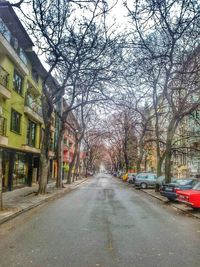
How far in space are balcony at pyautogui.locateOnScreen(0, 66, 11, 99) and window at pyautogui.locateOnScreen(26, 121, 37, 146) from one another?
26.7 ft

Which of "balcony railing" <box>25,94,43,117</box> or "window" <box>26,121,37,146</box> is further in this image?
"window" <box>26,121,37,146</box>

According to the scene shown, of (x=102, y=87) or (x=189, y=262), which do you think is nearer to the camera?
(x=189, y=262)

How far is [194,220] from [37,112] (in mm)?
21576

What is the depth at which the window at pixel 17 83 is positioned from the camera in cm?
2456

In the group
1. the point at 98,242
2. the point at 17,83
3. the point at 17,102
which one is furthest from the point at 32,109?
the point at 98,242

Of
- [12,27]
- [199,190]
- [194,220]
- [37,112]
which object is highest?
[12,27]

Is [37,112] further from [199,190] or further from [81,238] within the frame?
[81,238]

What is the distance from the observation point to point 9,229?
9625 mm

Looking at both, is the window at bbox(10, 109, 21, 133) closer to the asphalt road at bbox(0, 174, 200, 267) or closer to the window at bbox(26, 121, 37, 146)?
the window at bbox(26, 121, 37, 146)

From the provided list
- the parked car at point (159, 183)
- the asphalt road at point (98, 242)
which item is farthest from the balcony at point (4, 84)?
the parked car at point (159, 183)

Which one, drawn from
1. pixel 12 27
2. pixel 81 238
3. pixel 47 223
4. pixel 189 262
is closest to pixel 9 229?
pixel 47 223

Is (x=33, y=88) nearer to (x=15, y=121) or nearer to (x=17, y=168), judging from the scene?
(x=15, y=121)

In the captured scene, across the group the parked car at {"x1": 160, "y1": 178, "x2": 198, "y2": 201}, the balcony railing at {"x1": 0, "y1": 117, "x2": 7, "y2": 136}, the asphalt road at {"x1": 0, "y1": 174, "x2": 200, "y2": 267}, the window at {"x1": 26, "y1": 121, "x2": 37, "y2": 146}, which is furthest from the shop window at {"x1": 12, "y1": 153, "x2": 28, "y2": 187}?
the asphalt road at {"x1": 0, "y1": 174, "x2": 200, "y2": 267}

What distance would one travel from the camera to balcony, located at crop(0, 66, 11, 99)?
67.3 ft
